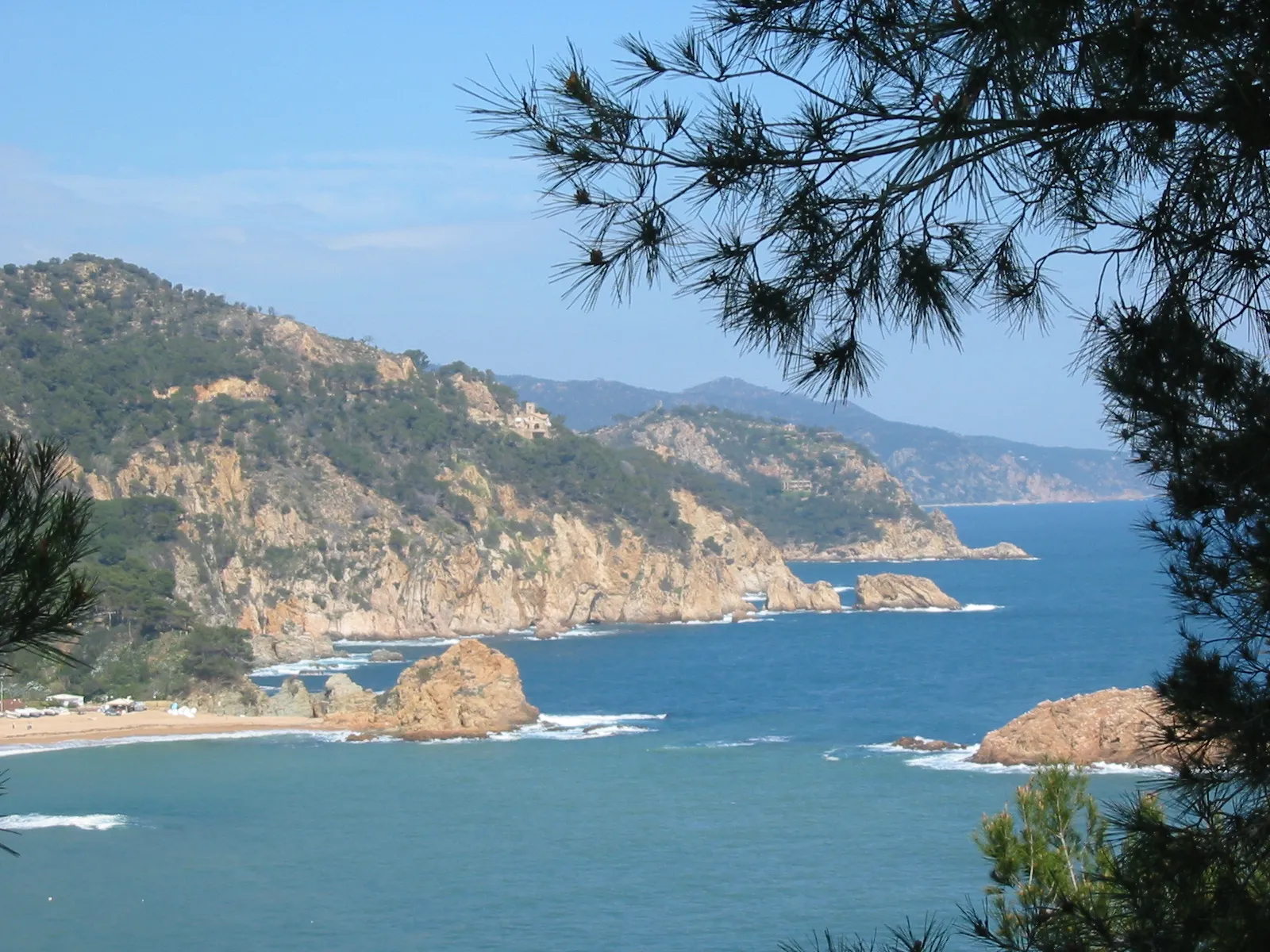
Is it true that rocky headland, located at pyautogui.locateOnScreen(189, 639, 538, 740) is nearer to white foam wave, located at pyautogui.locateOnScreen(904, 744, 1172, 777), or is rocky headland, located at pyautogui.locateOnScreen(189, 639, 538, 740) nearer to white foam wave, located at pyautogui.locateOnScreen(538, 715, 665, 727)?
white foam wave, located at pyautogui.locateOnScreen(538, 715, 665, 727)

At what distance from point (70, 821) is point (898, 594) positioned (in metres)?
50.9

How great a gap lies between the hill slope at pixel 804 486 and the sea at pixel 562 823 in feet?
166

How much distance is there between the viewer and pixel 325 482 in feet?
201

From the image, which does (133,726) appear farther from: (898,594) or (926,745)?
(898,594)

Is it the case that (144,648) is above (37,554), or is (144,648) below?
below

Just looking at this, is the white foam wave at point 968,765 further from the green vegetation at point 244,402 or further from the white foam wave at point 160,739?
the green vegetation at point 244,402

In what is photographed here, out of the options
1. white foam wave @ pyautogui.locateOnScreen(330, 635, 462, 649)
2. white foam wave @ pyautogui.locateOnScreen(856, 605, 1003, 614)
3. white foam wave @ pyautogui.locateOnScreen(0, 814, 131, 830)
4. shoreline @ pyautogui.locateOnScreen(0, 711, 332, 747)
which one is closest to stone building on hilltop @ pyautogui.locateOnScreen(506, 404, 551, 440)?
white foam wave @ pyautogui.locateOnScreen(330, 635, 462, 649)

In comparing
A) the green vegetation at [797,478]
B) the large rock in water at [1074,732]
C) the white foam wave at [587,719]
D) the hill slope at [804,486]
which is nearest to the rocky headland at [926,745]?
the large rock in water at [1074,732]

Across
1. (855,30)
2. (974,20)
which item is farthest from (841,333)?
(974,20)

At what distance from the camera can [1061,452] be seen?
198875mm

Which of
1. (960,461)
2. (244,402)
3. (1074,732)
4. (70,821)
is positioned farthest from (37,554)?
(960,461)

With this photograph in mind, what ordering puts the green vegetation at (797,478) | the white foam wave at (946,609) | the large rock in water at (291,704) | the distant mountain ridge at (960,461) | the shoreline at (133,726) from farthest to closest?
the distant mountain ridge at (960,461) → the green vegetation at (797,478) → the white foam wave at (946,609) → the large rock in water at (291,704) → the shoreline at (133,726)

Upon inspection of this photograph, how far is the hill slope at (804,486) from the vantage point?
10275 cm

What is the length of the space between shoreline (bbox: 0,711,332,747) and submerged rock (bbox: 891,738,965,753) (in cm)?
1396
